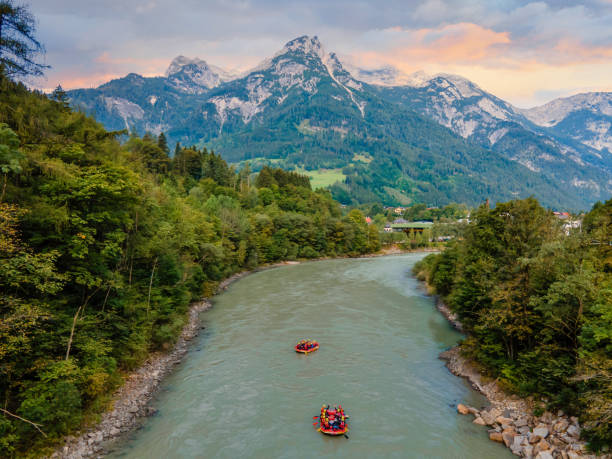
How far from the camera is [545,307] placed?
2181 cm

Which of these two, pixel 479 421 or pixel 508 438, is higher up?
pixel 508 438

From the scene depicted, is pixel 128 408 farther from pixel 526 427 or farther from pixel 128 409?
pixel 526 427

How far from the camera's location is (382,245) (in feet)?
443

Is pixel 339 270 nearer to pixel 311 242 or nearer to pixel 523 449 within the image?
pixel 311 242

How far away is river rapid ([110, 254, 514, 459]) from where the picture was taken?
20016mm

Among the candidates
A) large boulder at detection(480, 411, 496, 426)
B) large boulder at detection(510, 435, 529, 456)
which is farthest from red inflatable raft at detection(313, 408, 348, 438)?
large boulder at detection(510, 435, 529, 456)

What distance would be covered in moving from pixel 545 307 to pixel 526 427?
23.2ft

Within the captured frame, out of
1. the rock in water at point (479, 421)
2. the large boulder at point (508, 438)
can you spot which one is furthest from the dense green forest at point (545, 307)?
the rock in water at point (479, 421)

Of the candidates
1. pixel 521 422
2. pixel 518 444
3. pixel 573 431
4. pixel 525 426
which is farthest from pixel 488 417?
pixel 573 431

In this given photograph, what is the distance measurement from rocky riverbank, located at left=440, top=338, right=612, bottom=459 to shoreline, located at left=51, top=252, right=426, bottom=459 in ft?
68.8

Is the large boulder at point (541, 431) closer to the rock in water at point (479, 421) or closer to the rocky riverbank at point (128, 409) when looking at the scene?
the rock in water at point (479, 421)

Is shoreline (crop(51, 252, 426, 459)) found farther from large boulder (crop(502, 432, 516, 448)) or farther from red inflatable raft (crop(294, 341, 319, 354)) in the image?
large boulder (crop(502, 432, 516, 448))

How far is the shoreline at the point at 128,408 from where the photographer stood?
1855 cm

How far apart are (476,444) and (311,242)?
87.1 m
